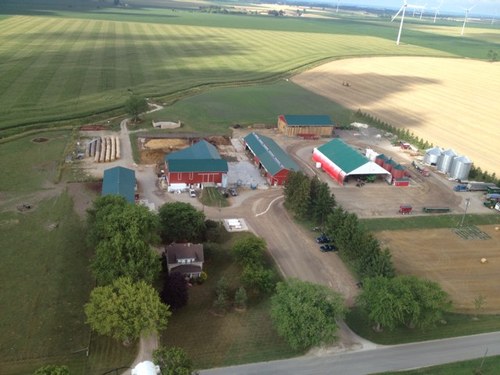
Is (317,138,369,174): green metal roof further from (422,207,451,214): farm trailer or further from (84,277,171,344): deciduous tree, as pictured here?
(84,277,171,344): deciduous tree

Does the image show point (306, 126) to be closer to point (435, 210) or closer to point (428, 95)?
point (435, 210)

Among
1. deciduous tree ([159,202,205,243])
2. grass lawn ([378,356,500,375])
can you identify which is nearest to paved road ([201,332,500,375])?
grass lawn ([378,356,500,375])

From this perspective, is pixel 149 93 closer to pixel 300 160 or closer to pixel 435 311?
pixel 300 160

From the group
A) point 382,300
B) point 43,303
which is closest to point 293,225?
point 382,300

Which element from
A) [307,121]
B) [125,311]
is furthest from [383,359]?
[307,121]

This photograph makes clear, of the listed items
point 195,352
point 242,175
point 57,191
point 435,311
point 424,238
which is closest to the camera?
point 195,352
